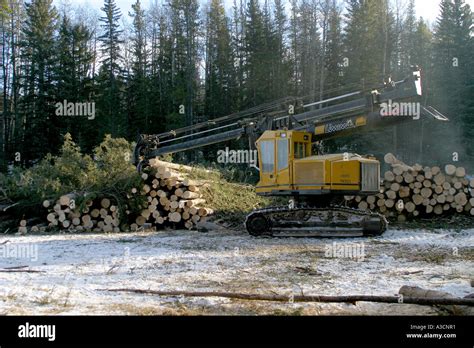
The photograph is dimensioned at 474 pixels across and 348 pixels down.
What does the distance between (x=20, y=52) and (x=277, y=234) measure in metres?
34.0

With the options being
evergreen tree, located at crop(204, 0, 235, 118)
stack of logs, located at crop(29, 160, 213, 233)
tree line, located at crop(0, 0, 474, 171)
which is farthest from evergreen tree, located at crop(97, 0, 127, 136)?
stack of logs, located at crop(29, 160, 213, 233)

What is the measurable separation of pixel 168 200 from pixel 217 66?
2642 centimetres

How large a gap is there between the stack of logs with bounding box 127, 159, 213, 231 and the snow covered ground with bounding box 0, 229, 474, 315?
196cm

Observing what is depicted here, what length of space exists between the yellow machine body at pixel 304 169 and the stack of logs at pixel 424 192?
2.27m

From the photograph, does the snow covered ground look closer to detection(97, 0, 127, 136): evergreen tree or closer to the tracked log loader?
the tracked log loader

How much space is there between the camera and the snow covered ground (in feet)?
16.1

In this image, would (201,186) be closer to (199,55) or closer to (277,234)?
(277,234)

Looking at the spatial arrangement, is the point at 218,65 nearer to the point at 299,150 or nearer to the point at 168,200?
the point at 168,200

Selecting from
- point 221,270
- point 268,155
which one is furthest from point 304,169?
point 221,270

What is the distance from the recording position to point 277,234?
10.9m

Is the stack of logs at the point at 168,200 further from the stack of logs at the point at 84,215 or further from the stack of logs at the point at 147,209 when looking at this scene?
the stack of logs at the point at 84,215

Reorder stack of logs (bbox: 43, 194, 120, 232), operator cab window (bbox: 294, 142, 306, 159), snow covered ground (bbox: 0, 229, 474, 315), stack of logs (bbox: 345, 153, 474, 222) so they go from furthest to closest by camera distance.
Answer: stack of logs (bbox: 345, 153, 474, 222)
stack of logs (bbox: 43, 194, 120, 232)
operator cab window (bbox: 294, 142, 306, 159)
snow covered ground (bbox: 0, 229, 474, 315)

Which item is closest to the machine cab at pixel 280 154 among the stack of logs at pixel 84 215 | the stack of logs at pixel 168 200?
the stack of logs at pixel 168 200
